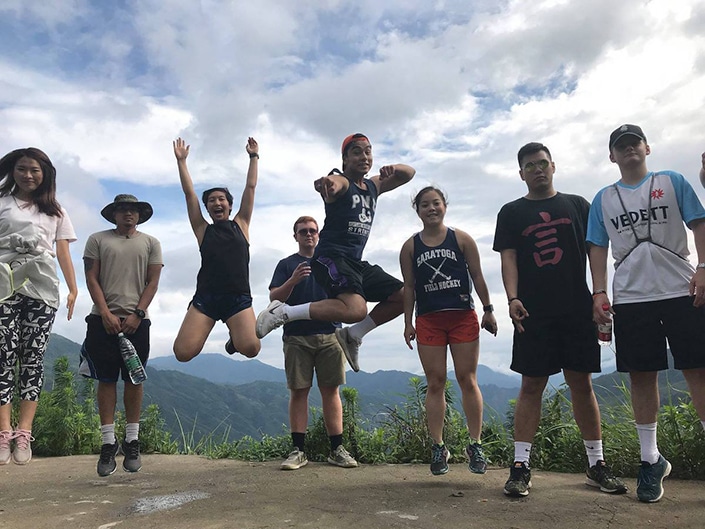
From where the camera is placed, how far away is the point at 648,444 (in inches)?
143

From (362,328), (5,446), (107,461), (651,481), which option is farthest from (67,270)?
(651,481)

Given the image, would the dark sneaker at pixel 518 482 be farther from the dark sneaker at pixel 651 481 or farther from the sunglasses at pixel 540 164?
the sunglasses at pixel 540 164

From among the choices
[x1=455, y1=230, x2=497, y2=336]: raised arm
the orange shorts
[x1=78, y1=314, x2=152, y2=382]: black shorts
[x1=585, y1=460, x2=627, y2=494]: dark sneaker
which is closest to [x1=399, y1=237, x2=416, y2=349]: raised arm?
the orange shorts

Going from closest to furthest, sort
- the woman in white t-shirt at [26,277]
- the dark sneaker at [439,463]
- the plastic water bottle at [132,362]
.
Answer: the dark sneaker at [439,463], the woman in white t-shirt at [26,277], the plastic water bottle at [132,362]

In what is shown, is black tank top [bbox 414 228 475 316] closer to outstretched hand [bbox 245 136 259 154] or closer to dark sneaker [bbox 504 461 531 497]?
dark sneaker [bbox 504 461 531 497]

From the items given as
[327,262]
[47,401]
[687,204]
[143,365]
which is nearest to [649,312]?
[687,204]

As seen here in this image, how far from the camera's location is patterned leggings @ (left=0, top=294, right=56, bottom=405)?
443 centimetres

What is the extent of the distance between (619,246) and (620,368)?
0.80 meters

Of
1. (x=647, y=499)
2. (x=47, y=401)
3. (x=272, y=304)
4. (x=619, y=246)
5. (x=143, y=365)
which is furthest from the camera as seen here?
(x=47, y=401)

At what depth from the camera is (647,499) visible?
11.5 feet

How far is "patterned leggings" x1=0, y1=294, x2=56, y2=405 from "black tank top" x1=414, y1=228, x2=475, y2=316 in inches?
119

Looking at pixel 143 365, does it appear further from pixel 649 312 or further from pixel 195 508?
pixel 649 312

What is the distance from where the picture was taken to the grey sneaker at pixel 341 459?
513cm

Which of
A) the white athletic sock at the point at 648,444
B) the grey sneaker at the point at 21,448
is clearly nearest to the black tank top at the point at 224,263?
the grey sneaker at the point at 21,448
